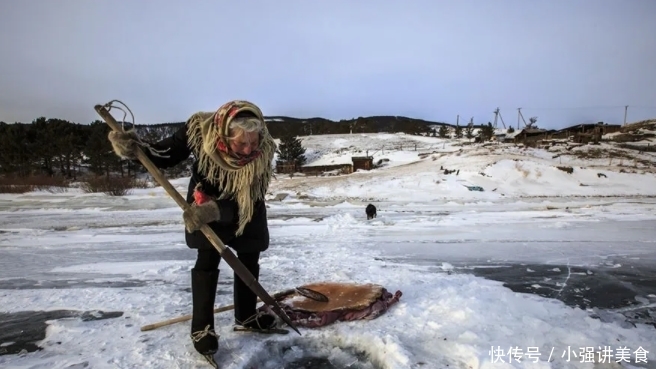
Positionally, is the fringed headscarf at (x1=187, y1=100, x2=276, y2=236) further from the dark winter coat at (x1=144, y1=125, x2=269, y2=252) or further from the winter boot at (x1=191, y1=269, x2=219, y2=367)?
the winter boot at (x1=191, y1=269, x2=219, y2=367)

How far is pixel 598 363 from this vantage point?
2.08m

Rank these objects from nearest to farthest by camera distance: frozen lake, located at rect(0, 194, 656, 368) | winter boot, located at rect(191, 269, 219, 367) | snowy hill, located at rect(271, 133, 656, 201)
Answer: winter boot, located at rect(191, 269, 219, 367), frozen lake, located at rect(0, 194, 656, 368), snowy hill, located at rect(271, 133, 656, 201)

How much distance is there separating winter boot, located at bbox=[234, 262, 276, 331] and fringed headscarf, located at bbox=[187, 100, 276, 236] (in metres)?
0.42

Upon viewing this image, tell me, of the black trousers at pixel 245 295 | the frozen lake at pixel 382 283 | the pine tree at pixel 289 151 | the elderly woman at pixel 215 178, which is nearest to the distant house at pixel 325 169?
the pine tree at pixel 289 151

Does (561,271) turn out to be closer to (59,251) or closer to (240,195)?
(240,195)

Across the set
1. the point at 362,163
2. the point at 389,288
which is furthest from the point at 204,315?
the point at 362,163

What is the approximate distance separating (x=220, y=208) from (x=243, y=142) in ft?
1.31

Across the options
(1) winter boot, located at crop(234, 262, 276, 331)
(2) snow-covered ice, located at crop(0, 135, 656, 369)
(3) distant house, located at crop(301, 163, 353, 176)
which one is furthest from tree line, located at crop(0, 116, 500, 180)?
(1) winter boot, located at crop(234, 262, 276, 331)

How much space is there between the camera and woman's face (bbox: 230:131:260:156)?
Answer: 2.17 m

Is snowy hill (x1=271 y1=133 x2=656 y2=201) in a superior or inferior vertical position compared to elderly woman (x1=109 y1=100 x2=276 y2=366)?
inferior

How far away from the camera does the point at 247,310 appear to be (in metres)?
2.61

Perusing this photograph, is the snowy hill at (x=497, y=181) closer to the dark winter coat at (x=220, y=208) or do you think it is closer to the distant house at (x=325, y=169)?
the distant house at (x=325, y=169)

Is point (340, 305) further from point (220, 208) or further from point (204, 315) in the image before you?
point (220, 208)

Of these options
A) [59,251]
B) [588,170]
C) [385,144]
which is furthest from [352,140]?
[59,251]
